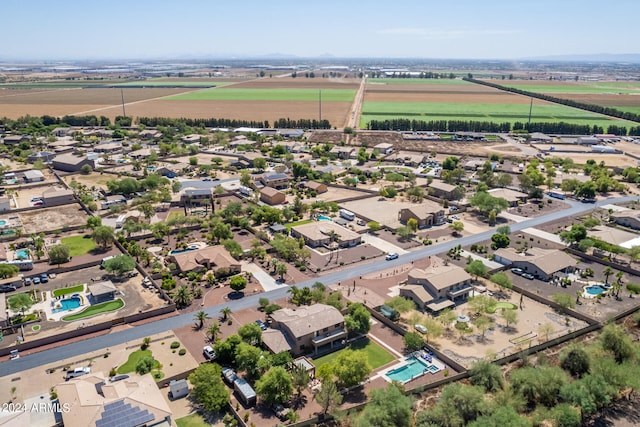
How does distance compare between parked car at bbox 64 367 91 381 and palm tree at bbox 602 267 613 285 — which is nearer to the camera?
parked car at bbox 64 367 91 381

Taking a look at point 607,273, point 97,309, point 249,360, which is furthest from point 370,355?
point 607,273

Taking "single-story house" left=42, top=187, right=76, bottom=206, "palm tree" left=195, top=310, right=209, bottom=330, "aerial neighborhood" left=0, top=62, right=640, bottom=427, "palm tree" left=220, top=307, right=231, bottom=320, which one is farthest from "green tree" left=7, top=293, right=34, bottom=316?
"single-story house" left=42, top=187, right=76, bottom=206

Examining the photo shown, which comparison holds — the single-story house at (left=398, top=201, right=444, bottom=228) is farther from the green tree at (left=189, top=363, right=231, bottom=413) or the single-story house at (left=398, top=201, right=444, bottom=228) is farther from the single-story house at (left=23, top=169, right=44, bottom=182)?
the single-story house at (left=23, top=169, right=44, bottom=182)

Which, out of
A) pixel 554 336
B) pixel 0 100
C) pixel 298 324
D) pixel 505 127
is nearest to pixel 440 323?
pixel 554 336

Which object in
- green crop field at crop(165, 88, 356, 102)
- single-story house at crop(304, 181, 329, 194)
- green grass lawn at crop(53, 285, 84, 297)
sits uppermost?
green crop field at crop(165, 88, 356, 102)

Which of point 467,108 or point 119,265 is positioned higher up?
point 467,108

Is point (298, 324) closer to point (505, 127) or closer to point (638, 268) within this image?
point (638, 268)

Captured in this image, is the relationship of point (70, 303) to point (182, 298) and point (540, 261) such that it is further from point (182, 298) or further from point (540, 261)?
point (540, 261)

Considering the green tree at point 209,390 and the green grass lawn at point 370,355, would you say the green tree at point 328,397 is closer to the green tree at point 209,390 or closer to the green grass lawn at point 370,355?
the green grass lawn at point 370,355
